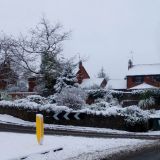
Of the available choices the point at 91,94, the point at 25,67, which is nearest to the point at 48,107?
the point at 25,67

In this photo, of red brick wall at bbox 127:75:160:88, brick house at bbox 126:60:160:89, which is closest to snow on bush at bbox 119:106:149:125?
brick house at bbox 126:60:160:89

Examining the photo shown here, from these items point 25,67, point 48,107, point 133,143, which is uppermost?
point 25,67

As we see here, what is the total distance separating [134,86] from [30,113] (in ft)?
155

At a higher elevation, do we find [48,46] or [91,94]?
[48,46]

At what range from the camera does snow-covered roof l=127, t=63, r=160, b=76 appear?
78.6 metres

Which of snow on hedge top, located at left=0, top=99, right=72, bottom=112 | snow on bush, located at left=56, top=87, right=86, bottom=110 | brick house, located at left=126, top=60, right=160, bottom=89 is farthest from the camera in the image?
→ brick house, located at left=126, top=60, right=160, bottom=89

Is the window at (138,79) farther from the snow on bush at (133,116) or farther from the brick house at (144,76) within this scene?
the snow on bush at (133,116)

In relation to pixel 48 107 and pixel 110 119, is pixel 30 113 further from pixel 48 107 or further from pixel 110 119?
pixel 110 119

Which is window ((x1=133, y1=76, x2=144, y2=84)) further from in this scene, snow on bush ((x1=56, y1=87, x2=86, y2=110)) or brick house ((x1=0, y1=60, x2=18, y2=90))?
snow on bush ((x1=56, y1=87, x2=86, y2=110))

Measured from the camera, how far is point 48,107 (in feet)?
106

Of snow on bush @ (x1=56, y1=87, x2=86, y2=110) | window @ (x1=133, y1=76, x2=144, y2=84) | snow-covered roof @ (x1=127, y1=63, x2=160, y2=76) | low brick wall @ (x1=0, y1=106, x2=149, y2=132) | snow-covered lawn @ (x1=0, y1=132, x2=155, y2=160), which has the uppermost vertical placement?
snow-covered roof @ (x1=127, y1=63, x2=160, y2=76)

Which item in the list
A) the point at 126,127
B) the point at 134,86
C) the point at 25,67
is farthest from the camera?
the point at 134,86

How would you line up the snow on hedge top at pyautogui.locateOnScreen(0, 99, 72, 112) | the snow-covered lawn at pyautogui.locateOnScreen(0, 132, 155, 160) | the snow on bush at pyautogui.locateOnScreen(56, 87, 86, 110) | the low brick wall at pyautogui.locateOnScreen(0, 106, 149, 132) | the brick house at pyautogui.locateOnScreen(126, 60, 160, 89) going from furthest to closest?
the brick house at pyautogui.locateOnScreen(126, 60, 160, 89) < the snow on bush at pyautogui.locateOnScreen(56, 87, 86, 110) < the snow on hedge top at pyautogui.locateOnScreen(0, 99, 72, 112) < the low brick wall at pyautogui.locateOnScreen(0, 106, 149, 132) < the snow-covered lawn at pyautogui.locateOnScreen(0, 132, 155, 160)

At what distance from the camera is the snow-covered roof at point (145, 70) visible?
78625 millimetres
